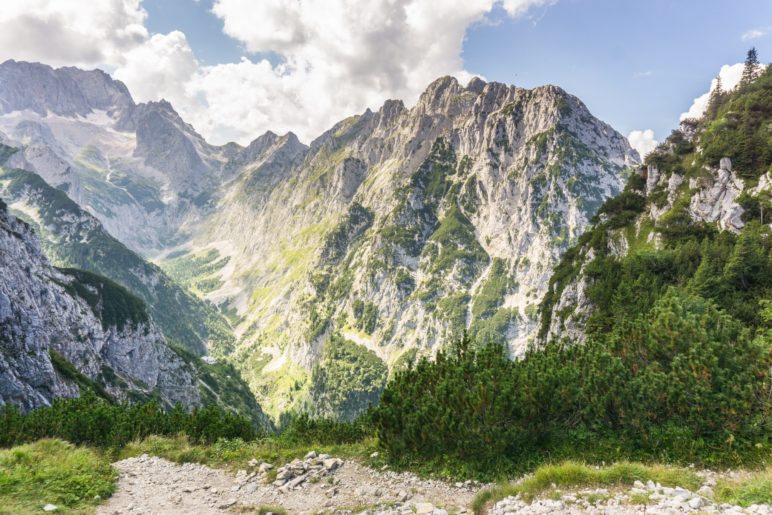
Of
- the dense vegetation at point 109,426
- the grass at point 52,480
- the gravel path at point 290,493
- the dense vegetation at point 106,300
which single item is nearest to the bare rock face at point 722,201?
the gravel path at point 290,493

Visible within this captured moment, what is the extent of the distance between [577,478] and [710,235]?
7263cm

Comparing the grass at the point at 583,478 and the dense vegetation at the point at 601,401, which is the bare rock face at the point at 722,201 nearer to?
the dense vegetation at the point at 601,401

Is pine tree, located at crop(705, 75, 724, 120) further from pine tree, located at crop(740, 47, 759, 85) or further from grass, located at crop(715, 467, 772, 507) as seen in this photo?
grass, located at crop(715, 467, 772, 507)

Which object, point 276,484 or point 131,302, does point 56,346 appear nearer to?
point 131,302

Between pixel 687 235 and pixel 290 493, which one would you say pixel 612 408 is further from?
pixel 687 235

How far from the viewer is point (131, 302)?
177 meters

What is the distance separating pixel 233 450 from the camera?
26.0 meters

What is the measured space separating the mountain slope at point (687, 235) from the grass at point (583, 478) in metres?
26.3

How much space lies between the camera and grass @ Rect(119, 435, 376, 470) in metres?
23.7

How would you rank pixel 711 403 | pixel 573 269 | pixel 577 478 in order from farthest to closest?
pixel 573 269, pixel 711 403, pixel 577 478

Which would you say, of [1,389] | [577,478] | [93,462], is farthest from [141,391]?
[577,478]

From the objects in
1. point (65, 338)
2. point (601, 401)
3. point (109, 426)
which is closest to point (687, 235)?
point (601, 401)

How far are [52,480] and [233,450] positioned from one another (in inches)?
363

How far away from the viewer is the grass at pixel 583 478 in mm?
14953
